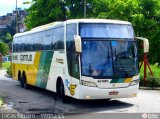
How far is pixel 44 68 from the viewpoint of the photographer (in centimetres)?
1875

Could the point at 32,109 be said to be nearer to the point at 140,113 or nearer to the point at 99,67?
the point at 99,67

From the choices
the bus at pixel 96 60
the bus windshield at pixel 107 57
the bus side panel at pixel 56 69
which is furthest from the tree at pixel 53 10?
the bus windshield at pixel 107 57

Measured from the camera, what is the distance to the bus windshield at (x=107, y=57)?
14195 mm

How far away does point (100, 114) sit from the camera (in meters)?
13.0

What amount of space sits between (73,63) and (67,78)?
2.57ft

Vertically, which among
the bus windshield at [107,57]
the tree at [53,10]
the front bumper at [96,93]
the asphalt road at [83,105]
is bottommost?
the asphalt road at [83,105]

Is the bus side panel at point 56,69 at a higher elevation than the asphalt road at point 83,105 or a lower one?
higher

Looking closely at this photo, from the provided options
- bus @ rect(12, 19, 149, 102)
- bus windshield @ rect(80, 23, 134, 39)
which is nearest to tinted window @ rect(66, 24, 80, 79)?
bus @ rect(12, 19, 149, 102)

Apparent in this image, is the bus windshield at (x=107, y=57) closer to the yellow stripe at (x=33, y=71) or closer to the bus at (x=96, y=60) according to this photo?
the bus at (x=96, y=60)

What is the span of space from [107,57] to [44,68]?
5.05 metres

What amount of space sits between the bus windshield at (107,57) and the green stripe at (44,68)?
11.7ft

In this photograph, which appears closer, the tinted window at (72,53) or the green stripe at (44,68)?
the tinted window at (72,53)

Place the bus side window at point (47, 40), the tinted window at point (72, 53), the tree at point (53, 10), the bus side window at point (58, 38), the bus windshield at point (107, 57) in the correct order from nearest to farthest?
the bus windshield at point (107, 57) → the tinted window at point (72, 53) → the bus side window at point (58, 38) → the bus side window at point (47, 40) → the tree at point (53, 10)

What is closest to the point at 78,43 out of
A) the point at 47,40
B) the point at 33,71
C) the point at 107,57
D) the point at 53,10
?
the point at 107,57
